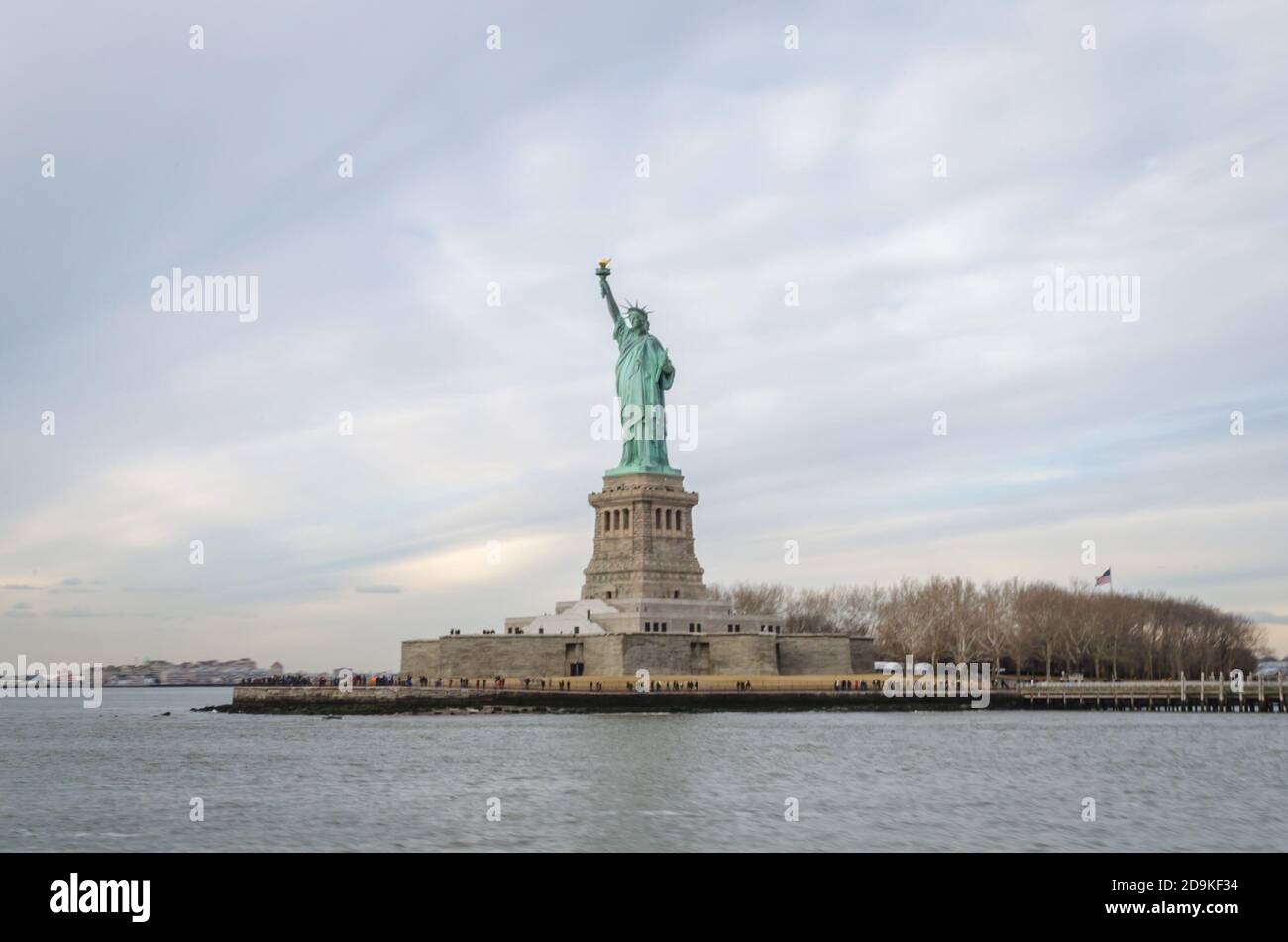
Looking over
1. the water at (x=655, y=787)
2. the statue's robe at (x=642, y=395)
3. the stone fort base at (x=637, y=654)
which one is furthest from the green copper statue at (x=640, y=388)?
the water at (x=655, y=787)

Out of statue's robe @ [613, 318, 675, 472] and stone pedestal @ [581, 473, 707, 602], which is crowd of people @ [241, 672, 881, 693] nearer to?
stone pedestal @ [581, 473, 707, 602]

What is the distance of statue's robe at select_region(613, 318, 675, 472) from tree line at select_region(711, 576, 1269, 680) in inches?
971

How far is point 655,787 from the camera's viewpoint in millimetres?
38188

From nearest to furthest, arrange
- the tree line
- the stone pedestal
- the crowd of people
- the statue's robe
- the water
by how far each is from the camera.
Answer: the water → the crowd of people → the stone pedestal → the statue's robe → the tree line

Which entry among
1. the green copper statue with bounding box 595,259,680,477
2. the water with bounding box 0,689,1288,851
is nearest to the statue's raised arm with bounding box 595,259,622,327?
the green copper statue with bounding box 595,259,680,477

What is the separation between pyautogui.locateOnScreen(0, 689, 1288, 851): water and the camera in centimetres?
3014

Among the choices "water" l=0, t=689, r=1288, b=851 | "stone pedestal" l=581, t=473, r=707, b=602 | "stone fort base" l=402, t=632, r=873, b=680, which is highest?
"stone pedestal" l=581, t=473, r=707, b=602

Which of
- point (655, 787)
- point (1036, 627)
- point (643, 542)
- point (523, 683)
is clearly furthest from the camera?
point (1036, 627)

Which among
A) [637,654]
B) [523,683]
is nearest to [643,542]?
[637,654]

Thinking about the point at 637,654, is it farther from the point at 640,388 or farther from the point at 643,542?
the point at 640,388

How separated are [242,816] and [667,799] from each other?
10.1 metres

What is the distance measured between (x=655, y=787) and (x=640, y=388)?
49286 millimetres
